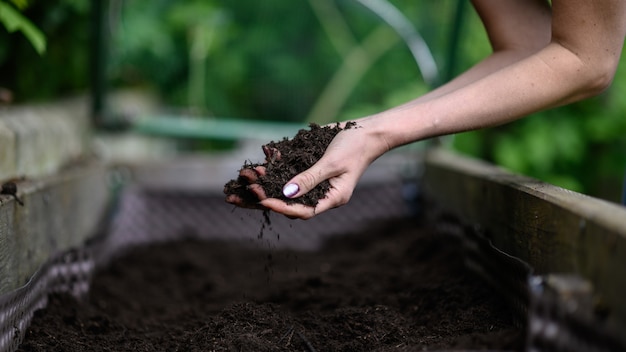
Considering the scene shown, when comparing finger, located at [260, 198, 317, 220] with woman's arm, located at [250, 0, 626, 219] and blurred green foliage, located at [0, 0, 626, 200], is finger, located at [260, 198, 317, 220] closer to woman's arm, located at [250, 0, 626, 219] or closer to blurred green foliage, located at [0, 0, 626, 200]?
woman's arm, located at [250, 0, 626, 219]

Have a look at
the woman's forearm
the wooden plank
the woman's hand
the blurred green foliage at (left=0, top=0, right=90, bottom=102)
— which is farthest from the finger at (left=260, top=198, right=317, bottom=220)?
the blurred green foliage at (left=0, top=0, right=90, bottom=102)

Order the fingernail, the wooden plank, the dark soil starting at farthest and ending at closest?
1. the dark soil
2. the fingernail
3. the wooden plank

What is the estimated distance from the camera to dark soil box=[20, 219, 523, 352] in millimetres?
1855

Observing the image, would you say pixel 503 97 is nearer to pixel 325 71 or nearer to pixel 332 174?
pixel 332 174

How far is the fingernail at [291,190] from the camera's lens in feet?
5.75

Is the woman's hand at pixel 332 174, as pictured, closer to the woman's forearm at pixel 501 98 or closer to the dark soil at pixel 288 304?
the woman's forearm at pixel 501 98

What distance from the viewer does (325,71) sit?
5125 mm

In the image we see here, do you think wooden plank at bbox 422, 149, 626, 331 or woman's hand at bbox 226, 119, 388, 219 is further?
woman's hand at bbox 226, 119, 388, 219

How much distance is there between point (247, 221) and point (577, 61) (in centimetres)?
252

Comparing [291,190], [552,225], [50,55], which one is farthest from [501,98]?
[50,55]

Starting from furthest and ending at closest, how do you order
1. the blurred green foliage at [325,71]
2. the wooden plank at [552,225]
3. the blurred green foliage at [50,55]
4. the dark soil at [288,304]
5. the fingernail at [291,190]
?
the blurred green foliage at [325,71]
the blurred green foliage at [50,55]
the dark soil at [288,304]
the fingernail at [291,190]
the wooden plank at [552,225]

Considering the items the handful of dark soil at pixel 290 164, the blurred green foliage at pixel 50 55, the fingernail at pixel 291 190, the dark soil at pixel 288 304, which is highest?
the blurred green foliage at pixel 50 55

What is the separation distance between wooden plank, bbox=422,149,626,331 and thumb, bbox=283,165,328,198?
552 millimetres

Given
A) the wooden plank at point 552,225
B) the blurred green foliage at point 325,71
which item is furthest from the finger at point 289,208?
the blurred green foliage at point 325,71
